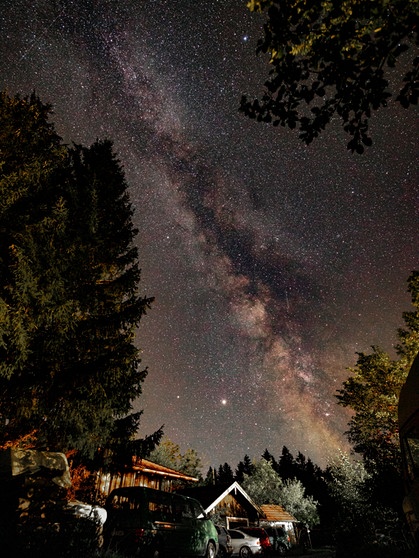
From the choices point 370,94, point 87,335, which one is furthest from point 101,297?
point 370,94

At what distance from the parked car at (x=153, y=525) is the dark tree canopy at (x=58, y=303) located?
2385 millimetres

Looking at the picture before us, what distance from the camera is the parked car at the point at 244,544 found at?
18.9m

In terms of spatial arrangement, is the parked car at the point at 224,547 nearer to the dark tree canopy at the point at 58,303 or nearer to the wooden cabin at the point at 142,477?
the wooden cabin at the point at 142,477

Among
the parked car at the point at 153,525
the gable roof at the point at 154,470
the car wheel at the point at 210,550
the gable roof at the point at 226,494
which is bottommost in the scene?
the car wheel at the point at 210,550

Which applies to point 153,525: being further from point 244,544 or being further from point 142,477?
point 244,544

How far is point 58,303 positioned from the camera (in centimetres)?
857

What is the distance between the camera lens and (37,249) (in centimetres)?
872

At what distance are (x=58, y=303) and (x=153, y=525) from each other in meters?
6.12

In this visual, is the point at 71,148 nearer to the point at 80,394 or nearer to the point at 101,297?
the point at 101,297

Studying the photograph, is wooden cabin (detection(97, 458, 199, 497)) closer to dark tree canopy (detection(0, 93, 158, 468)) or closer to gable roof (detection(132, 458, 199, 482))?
gable roof (detection(132, 458, 199, 482))

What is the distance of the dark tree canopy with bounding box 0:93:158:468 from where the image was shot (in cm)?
839

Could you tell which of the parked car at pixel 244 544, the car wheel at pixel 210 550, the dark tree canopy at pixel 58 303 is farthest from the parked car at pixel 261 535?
the dark tree canopy at pixel 58 303

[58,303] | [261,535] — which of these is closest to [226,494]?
[261,535]

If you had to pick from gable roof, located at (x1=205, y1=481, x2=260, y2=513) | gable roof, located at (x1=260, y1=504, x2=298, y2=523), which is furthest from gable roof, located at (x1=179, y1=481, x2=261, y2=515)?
gable roof, located at (x1=260, y1=504, x2=298, y2=523)
